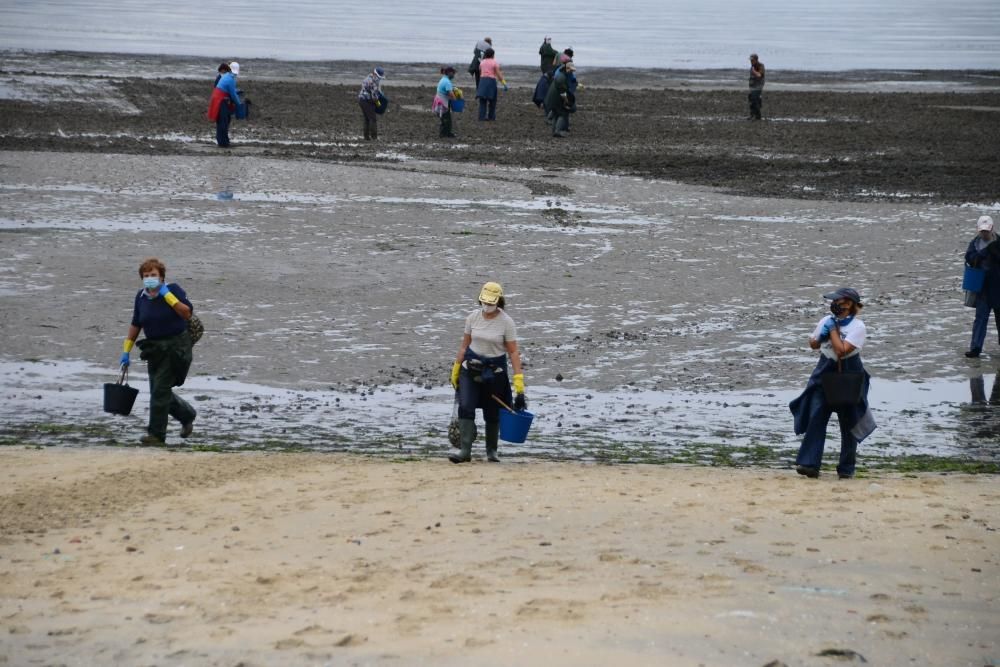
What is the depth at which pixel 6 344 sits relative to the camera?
1555cm

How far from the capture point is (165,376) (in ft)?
41.7

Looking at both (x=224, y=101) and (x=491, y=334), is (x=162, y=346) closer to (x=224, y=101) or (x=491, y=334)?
(x=491, y=334)

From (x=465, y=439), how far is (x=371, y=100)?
64.1ft

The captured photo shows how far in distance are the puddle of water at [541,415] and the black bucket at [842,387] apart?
1.50m

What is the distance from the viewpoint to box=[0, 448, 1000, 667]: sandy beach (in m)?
7.68

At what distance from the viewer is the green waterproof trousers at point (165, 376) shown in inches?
499

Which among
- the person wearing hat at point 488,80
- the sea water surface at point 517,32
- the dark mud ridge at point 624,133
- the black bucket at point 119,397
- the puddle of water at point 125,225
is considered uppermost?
the sea water surface at point 517,32

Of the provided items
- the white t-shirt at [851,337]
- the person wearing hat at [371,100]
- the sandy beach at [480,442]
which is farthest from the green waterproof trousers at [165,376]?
the person wearing hat at [371,100]

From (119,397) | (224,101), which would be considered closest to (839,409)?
(119,397)

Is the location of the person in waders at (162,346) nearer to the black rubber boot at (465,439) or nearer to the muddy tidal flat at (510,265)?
the muddy tidal flat at (510,265)

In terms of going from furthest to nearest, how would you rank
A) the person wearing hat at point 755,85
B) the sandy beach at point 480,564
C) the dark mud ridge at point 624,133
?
1. the person wearing hat at point 755,85
2. the dark mud ridge at point 624,133
3. the sandy beach at point 480,564

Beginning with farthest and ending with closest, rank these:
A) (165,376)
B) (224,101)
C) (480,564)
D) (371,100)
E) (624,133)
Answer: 1. (624,133)
2. (371,100)
3. (224,101)
4. (165,376)
5. (480,564)

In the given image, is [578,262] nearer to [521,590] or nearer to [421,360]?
[421,360]

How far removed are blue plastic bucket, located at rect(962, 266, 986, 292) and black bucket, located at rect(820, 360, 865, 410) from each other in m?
4.90
